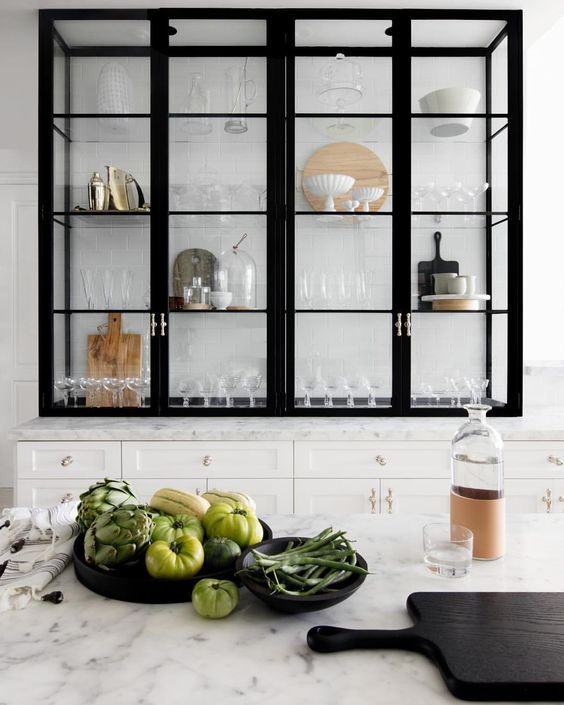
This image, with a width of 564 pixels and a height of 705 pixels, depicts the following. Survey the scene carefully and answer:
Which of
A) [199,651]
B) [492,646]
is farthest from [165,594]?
[492,646]

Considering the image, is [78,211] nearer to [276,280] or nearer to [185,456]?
[276,280]

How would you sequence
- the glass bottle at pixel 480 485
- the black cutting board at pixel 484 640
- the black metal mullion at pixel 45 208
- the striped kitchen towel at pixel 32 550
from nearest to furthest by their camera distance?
the black cutting board at pixel 484 640
the striped kitchen towel at pixel 32 550
the glass bottle at pixel 480 485
the black metal mullion at pixel 45 208

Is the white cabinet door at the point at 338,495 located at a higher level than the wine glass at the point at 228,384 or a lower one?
lower

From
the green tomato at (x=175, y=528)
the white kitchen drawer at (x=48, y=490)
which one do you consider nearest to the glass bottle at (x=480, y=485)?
the green tomato at (x=175, y=528)

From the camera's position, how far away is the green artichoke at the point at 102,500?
1100 mm

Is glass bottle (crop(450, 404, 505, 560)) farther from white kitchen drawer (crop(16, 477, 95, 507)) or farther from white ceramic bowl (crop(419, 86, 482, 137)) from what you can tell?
white ceramic bowl (crop(419, 86, 482, 137))

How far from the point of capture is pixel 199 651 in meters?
0.85

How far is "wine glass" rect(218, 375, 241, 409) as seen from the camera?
9.99 feet

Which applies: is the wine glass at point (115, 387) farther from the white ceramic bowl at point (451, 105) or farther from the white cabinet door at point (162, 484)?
the white ceramic bowl at point (451, 105)

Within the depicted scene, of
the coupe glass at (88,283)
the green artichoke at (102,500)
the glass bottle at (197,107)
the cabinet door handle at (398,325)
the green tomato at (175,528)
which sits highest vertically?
the glass bottle at (197,107)

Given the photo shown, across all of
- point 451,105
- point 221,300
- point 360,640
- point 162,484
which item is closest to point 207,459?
point 162,484

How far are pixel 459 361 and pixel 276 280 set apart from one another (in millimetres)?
1065

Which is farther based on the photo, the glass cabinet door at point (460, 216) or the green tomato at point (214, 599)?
the glass cabinet door at point (460, 216)

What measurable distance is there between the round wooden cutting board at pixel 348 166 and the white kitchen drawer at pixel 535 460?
4.56ft
